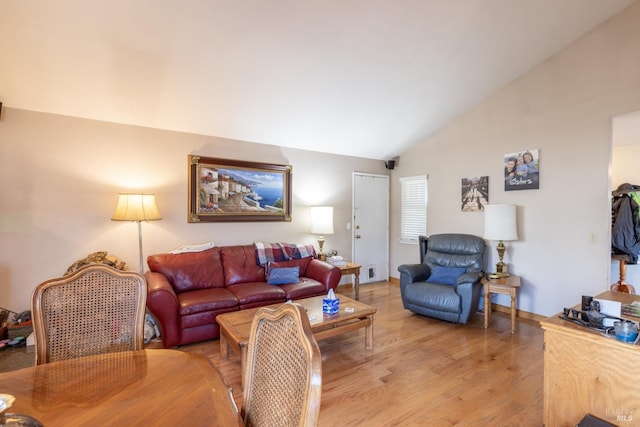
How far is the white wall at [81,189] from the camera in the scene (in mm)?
3051

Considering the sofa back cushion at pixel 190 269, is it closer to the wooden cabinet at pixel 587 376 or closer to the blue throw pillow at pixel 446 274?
the blue throw pillow at pixel 446 274

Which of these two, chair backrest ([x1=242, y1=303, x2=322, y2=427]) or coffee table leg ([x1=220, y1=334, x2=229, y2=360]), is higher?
chair backrest ([x1=242, y1=303, x2=322, y2=427])

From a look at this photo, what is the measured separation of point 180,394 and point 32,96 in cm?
346

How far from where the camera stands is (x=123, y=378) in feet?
3.50

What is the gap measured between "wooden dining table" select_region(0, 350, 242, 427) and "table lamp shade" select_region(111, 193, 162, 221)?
230 centimetres

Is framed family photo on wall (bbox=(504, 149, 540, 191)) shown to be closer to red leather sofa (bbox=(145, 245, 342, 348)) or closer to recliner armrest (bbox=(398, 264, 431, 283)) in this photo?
recliner armrest (bbox=(398, 264, 431, 283))

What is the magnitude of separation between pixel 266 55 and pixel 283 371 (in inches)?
111

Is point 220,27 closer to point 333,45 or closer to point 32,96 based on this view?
point 333,45

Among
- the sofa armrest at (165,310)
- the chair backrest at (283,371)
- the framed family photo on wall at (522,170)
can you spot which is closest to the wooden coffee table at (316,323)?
the sofa armrest at (165,310)

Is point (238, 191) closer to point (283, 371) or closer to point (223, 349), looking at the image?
point (223, 349)

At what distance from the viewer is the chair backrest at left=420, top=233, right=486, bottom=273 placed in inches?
154

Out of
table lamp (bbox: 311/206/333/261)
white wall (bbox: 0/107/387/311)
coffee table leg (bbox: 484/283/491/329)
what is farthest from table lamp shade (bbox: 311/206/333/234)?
coffee table leg (bbox: 484/283/491/329)

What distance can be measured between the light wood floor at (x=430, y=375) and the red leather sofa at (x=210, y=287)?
27 centimetres

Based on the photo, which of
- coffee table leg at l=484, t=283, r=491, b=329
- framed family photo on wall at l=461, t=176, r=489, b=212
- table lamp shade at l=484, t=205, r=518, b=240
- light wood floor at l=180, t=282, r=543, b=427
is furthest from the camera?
framed family photo on wall at l=461, t=176, r=489, b=212
